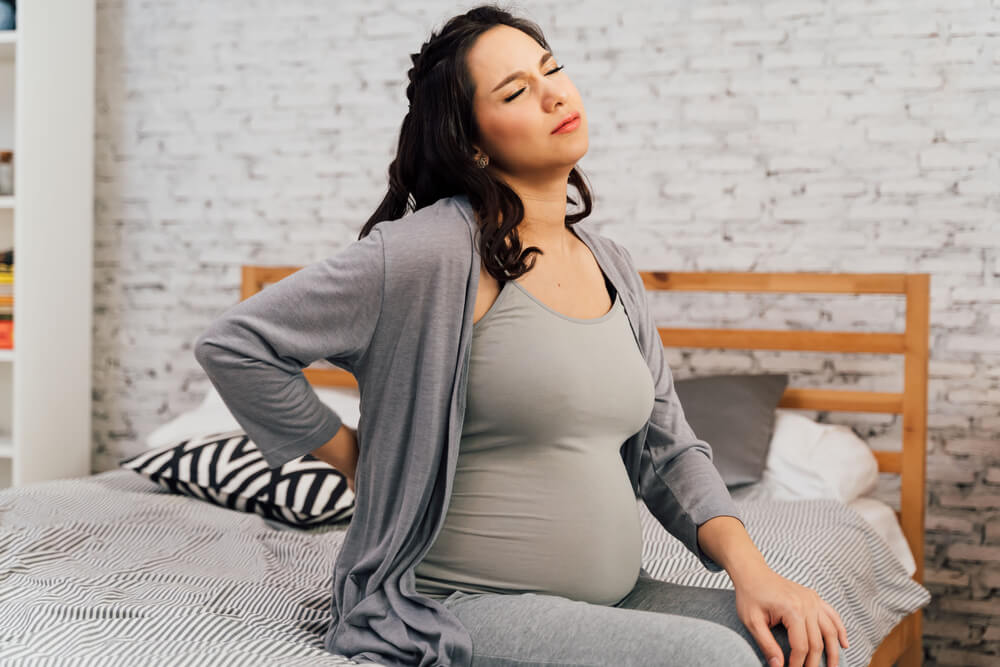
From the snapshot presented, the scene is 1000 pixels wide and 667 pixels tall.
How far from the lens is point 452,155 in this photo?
3.71 feet

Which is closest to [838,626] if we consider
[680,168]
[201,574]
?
[201,574]

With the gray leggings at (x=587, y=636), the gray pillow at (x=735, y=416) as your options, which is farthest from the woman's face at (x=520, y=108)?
the gray pillow at (x=735, y=416)

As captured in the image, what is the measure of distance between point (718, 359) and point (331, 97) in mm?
1520

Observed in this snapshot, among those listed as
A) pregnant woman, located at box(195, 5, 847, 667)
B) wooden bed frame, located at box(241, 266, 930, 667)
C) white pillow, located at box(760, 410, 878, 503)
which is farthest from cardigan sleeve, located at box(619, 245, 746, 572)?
wooden bed frame, located at box(241, 266, 930, 667)

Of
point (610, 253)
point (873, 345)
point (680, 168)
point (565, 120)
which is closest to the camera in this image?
point (565, 120)

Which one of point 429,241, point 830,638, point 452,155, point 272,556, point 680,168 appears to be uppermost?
point 680,168

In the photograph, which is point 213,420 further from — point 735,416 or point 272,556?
point 735,416

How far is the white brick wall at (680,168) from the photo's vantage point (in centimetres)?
260

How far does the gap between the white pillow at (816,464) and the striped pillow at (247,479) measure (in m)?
1.06

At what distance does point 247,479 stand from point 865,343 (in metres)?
1.64

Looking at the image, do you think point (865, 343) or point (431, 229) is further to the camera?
point (865, 343)

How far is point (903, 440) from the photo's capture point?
248 cm

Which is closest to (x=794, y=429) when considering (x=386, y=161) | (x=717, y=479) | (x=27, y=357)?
(x=717, y=479)

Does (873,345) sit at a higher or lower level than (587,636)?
higher
